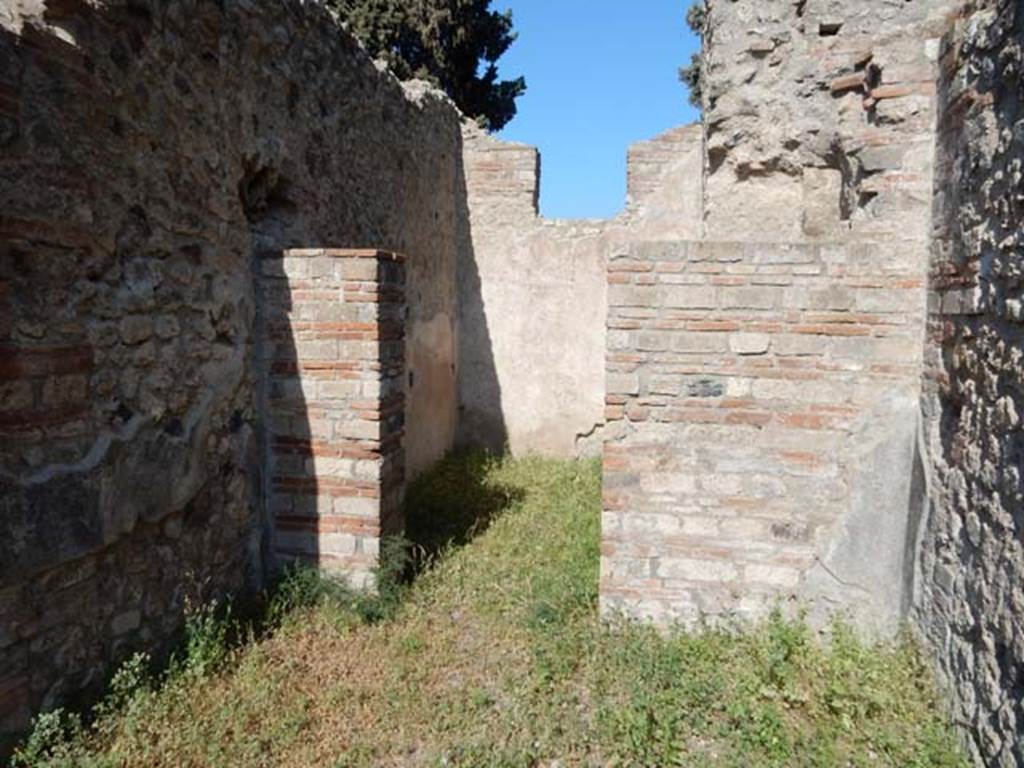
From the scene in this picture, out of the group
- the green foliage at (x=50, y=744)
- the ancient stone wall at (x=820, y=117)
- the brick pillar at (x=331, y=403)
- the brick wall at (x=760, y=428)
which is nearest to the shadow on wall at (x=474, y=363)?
the brick pillar at (x=331, y=403)

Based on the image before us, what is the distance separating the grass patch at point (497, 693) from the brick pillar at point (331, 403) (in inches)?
10.8

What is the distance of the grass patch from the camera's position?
9.09 feet

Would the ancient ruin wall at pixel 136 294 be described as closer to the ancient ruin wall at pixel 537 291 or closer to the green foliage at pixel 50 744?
the green foliage at pixel 50 744

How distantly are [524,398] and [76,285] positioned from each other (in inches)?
225

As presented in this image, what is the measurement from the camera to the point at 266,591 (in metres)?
4.03

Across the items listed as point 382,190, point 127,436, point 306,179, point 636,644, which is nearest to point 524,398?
point 382,190

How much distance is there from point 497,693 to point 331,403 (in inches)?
70.5

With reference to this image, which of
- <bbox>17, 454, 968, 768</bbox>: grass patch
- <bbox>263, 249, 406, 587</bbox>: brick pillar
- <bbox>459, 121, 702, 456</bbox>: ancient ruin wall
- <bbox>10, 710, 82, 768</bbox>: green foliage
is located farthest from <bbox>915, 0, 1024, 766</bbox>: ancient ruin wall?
<bbox>459, 121, 702, 456</bbox>: ancient ruin wall

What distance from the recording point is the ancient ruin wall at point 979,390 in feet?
7.93

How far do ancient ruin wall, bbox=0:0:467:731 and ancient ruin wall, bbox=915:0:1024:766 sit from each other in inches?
133

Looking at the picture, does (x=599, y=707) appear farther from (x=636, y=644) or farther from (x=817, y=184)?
(x=817, y=184)

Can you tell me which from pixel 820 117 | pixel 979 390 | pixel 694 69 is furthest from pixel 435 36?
pixel 979 390

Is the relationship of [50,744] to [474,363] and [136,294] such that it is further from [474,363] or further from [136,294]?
[474,363]

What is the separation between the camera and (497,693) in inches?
128
